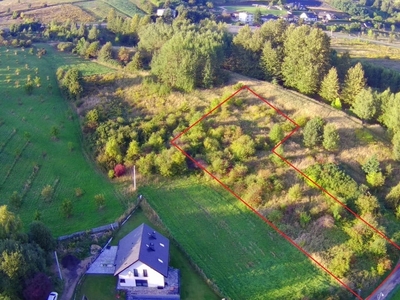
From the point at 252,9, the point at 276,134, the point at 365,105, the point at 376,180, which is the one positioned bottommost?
the point at 376,180

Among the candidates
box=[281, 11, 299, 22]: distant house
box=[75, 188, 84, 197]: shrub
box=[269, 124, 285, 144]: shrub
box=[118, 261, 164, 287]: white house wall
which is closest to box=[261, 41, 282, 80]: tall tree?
box=[269, 124, 285, 144]: shrub

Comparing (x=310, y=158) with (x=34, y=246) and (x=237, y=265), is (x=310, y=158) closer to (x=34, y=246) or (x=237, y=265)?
(x=237, y=265)

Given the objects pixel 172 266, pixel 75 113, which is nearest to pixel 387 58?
pixel 75 113

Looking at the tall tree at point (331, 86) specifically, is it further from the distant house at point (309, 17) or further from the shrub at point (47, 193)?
the distant house at point (309, 17)

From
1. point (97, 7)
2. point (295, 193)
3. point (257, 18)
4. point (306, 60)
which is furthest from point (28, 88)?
point (257, 18)

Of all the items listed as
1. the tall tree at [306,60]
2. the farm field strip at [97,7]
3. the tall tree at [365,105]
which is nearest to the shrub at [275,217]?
the tall tree at [365,105]

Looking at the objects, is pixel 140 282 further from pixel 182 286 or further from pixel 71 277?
pixel 71 277
